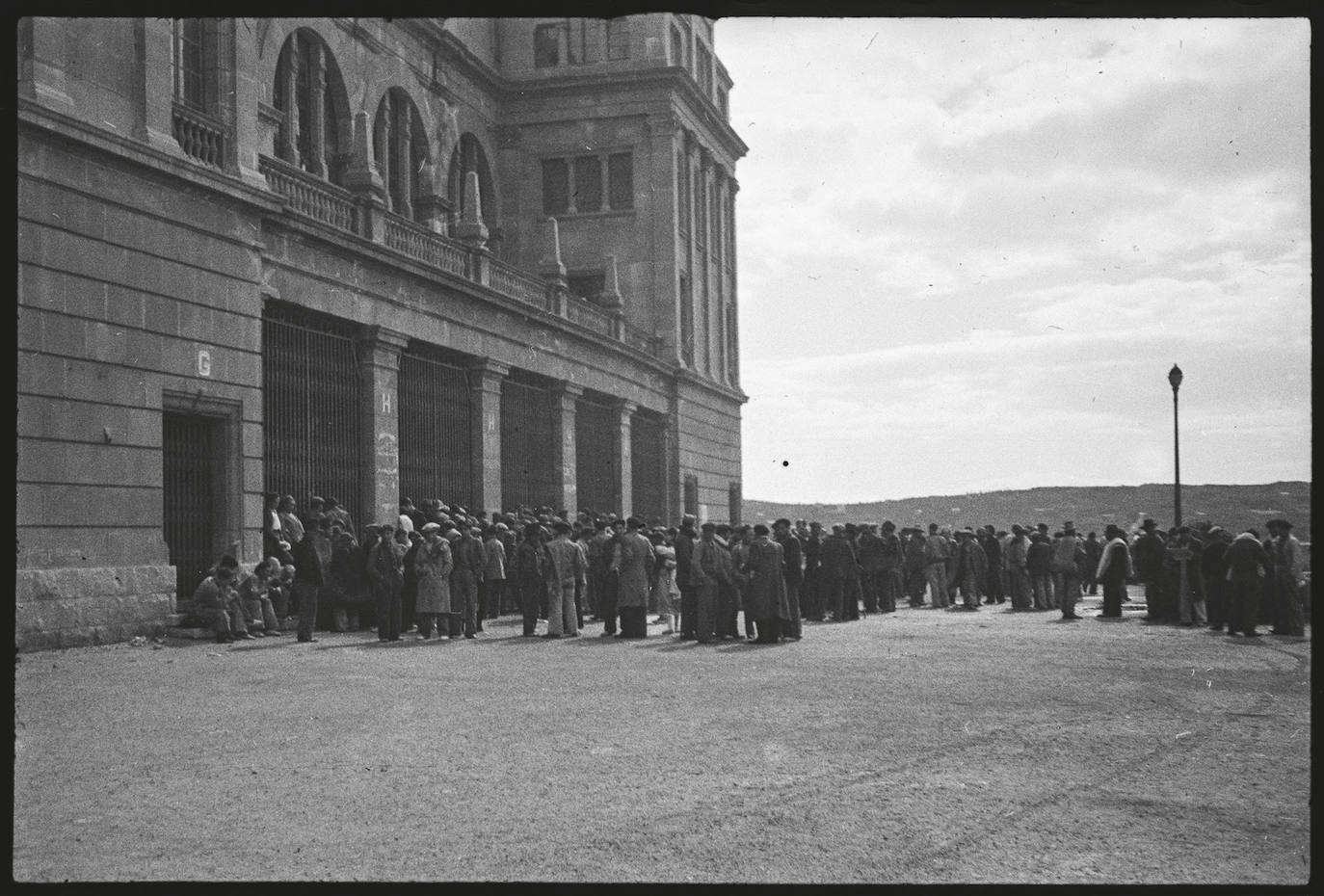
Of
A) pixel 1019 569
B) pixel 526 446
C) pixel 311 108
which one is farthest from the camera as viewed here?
pixel 526 446

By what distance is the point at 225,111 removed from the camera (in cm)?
1816

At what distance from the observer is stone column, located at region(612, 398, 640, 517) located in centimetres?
3575

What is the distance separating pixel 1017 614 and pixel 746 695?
15.3 metres

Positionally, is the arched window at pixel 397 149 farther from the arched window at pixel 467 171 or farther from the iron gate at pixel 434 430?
Answer: the iron gate at pixel 434 430

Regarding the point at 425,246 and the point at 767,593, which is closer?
the point at 767,593

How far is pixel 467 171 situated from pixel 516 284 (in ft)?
21.8

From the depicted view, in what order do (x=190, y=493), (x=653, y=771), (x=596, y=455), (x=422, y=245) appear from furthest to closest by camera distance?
(x=596, y=455) < (x=422, y=245) < (x=190, y=493) < (x=653, y=771)

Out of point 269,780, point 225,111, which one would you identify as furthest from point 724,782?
point 225,111

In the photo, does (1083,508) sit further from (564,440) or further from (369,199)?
(369,199)

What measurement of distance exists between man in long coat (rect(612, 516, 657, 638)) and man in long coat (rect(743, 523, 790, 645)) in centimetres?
144

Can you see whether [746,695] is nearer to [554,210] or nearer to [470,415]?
[470,415]

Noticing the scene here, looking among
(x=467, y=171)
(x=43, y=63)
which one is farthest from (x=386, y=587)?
(x=467, y=171)

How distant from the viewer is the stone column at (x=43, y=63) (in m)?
14.4

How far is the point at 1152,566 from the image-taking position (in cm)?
2250
